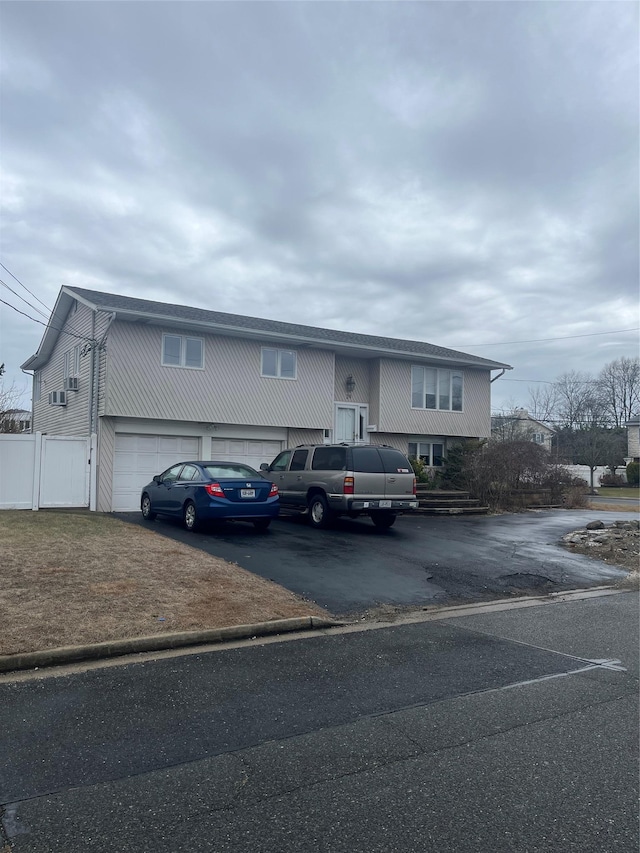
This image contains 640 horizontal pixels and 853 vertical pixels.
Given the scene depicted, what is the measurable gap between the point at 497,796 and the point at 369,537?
418 inches

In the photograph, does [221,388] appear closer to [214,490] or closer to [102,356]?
[102,356]

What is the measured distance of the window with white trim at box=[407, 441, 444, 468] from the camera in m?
27.0

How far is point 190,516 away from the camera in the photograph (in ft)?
47.4

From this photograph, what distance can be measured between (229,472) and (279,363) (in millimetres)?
8598

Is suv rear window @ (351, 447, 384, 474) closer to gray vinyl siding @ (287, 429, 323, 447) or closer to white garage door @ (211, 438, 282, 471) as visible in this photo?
white garage door @ (211, 438, 282, 471)

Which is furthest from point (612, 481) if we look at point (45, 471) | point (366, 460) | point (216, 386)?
point (45, 471)

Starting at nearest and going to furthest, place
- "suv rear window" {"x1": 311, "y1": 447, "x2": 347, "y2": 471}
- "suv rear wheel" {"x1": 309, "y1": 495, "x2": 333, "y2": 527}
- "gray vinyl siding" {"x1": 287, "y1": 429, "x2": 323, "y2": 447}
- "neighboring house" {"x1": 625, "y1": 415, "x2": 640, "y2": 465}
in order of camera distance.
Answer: "suv rear window" {"x1": 311, "y1": 447, "x2": 347, "y2": 471} → "suv rear wheel" {"x1": 309, "y1": 495, "x2": 333, "y2": 527} → "gray vinyl siding" {"x1": 287, "y1": 429, "x2": 323, "y2": 447} → "neighboring house" {"x1": 625, "y1": 415, "x2": 640, "y2": 465}

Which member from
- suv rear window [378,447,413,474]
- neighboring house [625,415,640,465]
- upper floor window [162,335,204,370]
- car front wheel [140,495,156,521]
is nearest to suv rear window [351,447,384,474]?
suv rear window [378,447,413,474]

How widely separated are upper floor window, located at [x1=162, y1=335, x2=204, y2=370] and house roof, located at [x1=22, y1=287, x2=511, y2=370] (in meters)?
0.40

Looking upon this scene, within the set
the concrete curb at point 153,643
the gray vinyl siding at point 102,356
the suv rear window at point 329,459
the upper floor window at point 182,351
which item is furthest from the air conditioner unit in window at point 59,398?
the concrete curb at point 153,643

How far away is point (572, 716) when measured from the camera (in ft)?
17.2

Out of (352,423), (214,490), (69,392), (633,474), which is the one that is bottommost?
(633,474)

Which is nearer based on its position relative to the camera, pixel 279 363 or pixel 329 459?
pixel 329 459

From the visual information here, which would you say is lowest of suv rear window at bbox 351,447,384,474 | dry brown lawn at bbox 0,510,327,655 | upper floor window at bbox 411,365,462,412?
dry brown lawn at bbox 0,510,327,655
